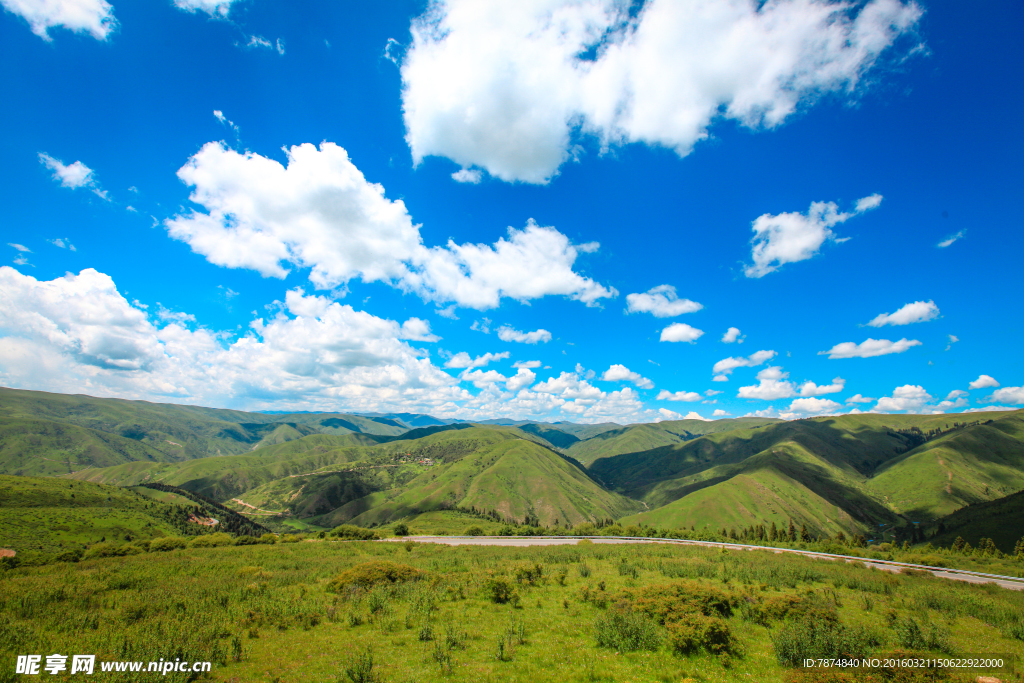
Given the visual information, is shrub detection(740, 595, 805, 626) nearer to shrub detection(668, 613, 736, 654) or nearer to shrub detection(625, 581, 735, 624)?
shrub detection(625, 581, 735, 624)

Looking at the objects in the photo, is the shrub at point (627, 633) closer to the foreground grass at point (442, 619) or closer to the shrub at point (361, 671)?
the foreground grass at point (442, 619)

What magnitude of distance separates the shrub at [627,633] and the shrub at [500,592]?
5.94m

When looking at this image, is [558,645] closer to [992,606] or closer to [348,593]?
[348,593]

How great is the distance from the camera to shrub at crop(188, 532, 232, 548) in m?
41.7

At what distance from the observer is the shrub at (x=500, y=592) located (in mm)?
20312

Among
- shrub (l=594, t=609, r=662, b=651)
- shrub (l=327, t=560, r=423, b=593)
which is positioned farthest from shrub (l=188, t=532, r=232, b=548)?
shrub (l=594, t=609, r=662, b=651)

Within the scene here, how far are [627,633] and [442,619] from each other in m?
8.50

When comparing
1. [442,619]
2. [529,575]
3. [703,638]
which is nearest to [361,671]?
[442,619]

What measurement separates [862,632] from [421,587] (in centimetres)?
2105

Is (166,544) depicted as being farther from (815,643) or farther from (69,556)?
(815,643)

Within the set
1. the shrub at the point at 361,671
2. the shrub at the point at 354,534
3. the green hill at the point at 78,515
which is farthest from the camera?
the green hill at the point at 78,515

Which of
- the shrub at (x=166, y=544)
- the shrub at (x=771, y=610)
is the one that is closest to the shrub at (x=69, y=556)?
the shrub at (x=166, y=544)

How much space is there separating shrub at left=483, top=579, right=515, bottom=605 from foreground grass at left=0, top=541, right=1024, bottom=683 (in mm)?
128

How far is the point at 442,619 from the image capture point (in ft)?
57.6
